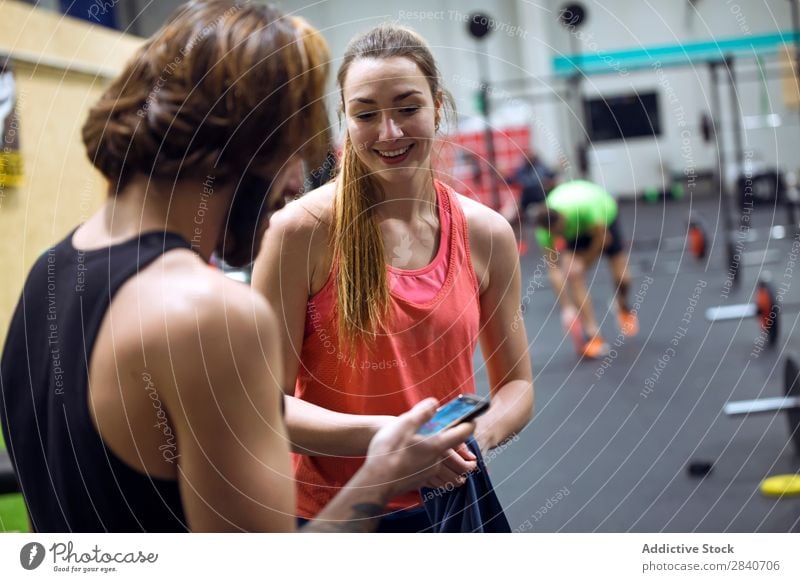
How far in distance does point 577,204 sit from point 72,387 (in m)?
0.95

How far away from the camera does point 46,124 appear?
1.14m

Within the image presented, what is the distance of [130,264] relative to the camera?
2.41ft

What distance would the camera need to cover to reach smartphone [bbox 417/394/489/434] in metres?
0.89

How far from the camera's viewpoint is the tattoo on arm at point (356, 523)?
0.95 m

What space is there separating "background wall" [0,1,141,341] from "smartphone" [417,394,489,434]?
488 mm

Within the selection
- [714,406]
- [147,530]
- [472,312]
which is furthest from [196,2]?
[714,406]

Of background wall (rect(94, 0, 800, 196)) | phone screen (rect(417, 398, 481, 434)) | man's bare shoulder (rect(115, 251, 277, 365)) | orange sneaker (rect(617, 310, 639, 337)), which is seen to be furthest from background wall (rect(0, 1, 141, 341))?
orange sneaker (rect(617, 310, 639, 337))

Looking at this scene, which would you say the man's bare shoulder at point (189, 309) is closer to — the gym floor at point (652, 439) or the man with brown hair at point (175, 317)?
the man with brown hair at point (175, 317)

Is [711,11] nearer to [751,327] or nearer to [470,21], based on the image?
[470,21]

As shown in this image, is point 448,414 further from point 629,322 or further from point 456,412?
point 629,322

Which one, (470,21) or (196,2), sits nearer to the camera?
(196,2)
